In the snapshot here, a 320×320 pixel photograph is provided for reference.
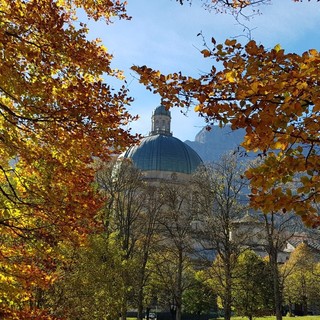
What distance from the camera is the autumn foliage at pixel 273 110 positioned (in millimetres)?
3496

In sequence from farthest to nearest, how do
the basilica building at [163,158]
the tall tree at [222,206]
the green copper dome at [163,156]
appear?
the green copper dome at [163,156] → the basilica building at [163,158] → the tall tree at [222,206]

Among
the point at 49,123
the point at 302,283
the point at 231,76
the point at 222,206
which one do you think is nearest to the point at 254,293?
the point at 222,206

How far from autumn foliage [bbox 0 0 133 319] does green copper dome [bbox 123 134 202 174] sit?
6382cm

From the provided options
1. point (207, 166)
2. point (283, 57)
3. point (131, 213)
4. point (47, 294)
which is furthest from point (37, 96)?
point (131, 213)

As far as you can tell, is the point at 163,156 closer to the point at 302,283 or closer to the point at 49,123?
the point at 302,283

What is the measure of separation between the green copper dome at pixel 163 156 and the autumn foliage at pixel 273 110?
66919mm

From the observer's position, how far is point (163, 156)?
7369 cm

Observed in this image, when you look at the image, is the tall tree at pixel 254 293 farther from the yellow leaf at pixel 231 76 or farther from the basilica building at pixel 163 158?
the basilica building at pixel 163 158

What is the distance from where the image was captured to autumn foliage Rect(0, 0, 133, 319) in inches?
231

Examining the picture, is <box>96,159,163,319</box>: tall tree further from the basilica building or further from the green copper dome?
the green copper dome

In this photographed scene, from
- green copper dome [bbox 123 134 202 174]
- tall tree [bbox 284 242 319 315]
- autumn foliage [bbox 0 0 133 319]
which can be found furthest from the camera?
green copper dome [bbox 123 134 202 174]

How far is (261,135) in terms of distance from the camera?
370cm

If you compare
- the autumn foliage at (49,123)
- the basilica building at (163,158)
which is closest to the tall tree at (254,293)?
the autumn foliage at (49,123)

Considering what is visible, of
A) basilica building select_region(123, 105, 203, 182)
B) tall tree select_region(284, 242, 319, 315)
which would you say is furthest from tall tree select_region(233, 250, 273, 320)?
basilica building select_region(123, 105, 203, 182)
